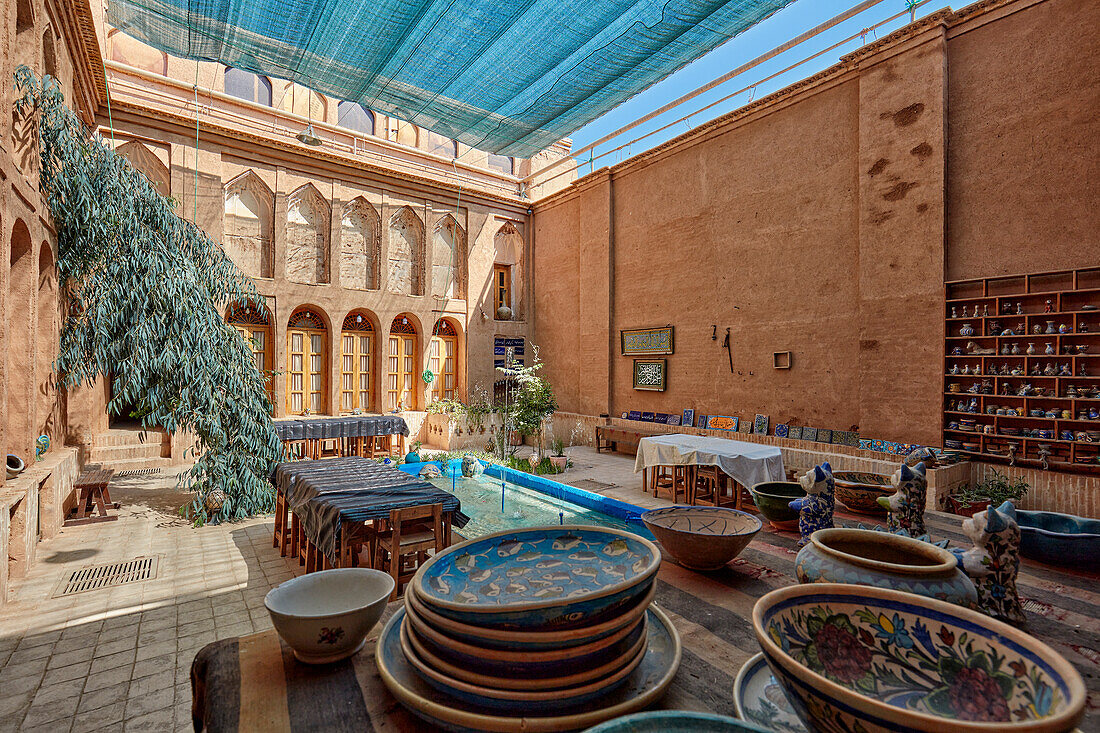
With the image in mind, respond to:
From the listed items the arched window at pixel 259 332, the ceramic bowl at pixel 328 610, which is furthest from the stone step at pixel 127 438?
the ceramic bowl at pixel 328 610

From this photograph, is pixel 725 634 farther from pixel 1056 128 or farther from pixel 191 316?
pixel 1056 128

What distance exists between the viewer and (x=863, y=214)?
8344 mm

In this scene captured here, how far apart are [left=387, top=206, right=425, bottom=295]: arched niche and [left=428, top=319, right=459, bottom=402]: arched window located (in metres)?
1.26

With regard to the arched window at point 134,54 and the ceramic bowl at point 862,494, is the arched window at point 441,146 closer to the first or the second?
the arched window at point 134,54

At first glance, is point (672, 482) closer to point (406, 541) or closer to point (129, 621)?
point (406, 541)

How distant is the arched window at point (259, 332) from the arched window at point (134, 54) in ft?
16.6

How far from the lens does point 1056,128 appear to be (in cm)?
668

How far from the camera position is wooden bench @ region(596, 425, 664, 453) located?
11.4 metres

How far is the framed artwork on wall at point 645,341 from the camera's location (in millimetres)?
11664

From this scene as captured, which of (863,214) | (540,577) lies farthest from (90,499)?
(863,214)

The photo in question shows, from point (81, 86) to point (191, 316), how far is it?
470 centimetres

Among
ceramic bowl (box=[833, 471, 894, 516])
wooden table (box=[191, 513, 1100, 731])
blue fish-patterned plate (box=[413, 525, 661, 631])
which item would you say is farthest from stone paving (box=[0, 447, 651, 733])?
ceramic bowl (box=[833, 471, 894, 516])

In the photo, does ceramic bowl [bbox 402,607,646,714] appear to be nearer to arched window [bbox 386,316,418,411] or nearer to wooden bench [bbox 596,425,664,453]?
wooden bench [bbox 596,425,664,453]

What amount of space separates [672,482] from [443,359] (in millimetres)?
8278
